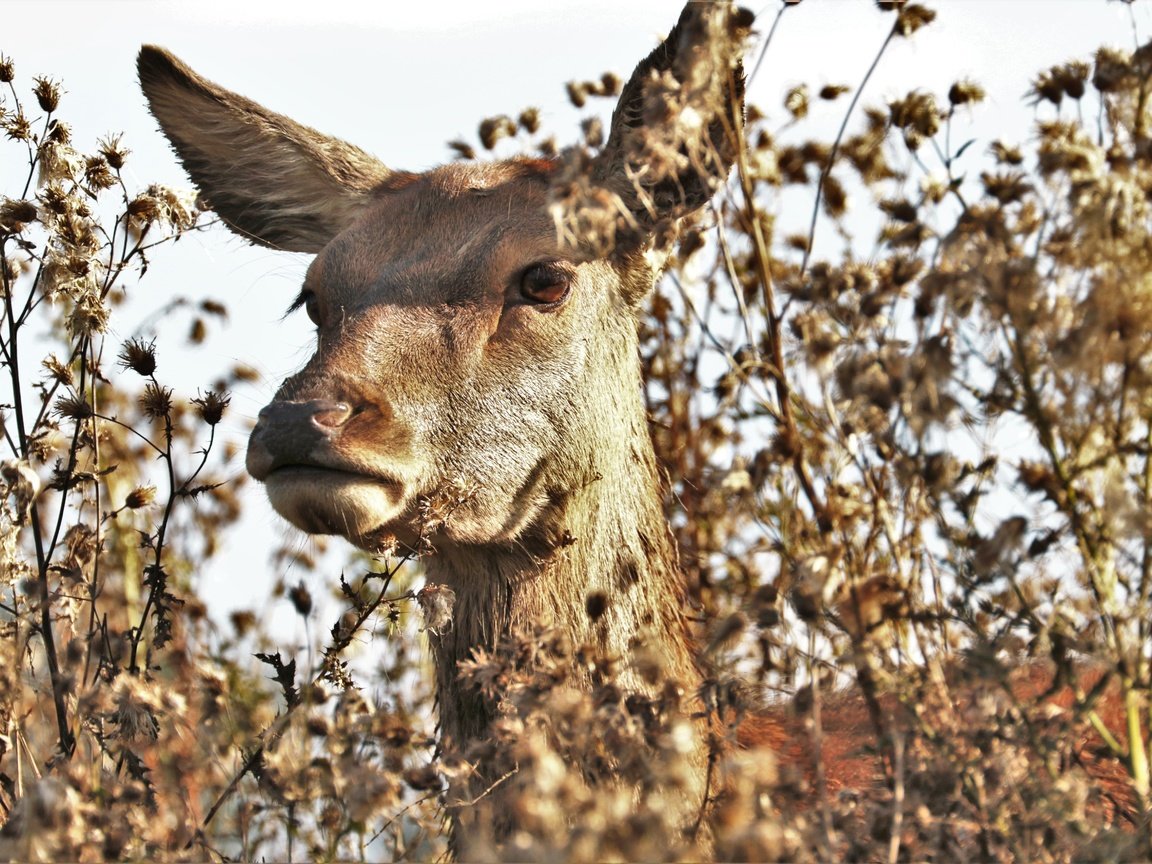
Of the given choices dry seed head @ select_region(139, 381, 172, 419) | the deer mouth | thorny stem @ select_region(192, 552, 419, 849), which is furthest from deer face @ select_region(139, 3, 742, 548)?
dry seed head @ select_region(139, 381, 172, 419)

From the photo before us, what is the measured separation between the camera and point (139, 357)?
15.5ft

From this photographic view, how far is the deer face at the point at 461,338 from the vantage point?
13.8 feet

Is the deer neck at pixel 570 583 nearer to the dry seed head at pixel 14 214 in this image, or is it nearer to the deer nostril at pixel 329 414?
the deer nostril at pixel 329 414

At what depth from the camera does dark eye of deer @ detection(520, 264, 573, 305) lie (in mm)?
5074

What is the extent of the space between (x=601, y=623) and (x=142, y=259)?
2202mm

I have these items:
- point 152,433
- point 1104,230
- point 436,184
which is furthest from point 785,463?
point 152,433

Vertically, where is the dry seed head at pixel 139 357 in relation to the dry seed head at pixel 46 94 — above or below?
below

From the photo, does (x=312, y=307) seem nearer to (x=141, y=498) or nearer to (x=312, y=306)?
(x=312, y=306)

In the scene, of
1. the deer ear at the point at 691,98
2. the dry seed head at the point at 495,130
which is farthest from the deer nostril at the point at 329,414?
the dry seed head at the point at 495,130

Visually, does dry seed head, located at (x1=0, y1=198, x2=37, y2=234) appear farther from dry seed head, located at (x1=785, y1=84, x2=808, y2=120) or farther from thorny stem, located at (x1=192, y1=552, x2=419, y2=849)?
dry seed head, located at (x1=785, y1=84, x2=808, y2=120)

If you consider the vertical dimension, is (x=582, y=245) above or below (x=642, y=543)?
above

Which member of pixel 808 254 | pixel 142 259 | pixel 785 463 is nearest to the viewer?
pixel 785 463

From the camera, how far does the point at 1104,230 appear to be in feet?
10.6

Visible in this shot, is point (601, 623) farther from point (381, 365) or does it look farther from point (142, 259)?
point (142, 259)
